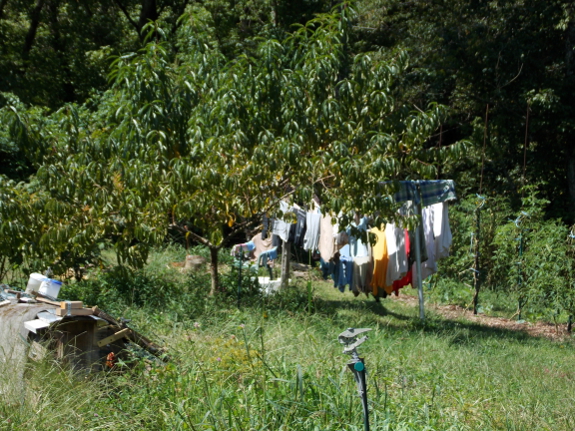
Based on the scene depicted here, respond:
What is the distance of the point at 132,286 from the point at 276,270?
6337mm

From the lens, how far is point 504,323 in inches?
443

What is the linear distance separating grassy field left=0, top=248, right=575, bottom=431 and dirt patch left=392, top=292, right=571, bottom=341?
3.17m

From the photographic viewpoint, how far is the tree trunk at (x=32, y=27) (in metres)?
19.6

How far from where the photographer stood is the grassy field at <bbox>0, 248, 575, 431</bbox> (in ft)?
13.3

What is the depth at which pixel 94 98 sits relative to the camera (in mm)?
18000

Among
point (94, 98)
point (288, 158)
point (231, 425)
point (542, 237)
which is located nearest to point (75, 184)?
point (288, 158)

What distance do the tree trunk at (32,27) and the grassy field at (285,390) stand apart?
15.3 metres

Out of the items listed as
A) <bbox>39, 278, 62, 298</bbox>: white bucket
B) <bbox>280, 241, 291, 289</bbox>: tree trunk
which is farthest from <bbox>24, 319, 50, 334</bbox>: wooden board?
<bbox>280, 241, 291, 289</bbox>: tree trunk

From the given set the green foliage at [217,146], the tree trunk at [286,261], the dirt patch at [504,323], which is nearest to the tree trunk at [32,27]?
the tree trunk at [286,261]

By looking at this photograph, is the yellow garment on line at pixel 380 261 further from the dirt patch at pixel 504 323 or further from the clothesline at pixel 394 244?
the dirt patch at pixel 504 323

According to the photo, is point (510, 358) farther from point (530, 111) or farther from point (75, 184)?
point (530, 111)

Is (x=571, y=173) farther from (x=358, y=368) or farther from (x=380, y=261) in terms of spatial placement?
(x=358, y=368)

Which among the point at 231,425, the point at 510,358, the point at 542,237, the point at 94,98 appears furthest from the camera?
the point at 94,98

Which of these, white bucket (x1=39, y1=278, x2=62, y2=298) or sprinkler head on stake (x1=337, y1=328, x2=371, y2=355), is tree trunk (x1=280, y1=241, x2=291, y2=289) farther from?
sprinkler head on stake (x1=337, y1=328, x2=371, y2=355)
